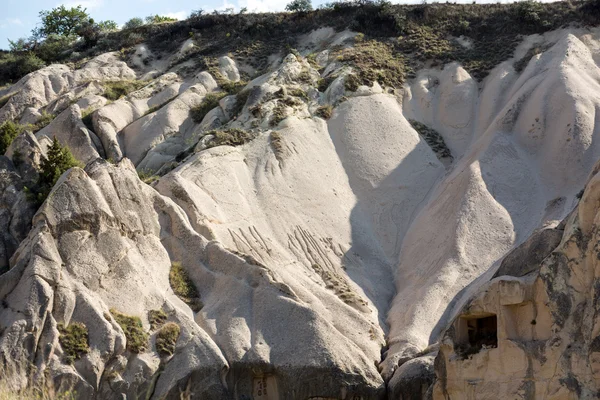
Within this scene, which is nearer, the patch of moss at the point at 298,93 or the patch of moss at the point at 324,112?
the patch of moss at the point at 324,112

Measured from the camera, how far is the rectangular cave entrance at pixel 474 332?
28.2 metres

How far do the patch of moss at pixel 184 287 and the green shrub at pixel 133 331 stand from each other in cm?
221

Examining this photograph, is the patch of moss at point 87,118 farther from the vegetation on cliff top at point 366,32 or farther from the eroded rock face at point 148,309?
the eroded rock face at point 148,309

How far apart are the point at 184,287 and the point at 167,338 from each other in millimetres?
3145

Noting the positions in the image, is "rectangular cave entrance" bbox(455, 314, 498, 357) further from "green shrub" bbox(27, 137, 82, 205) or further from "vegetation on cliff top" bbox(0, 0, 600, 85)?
"vegetation on cliff top" bbox(0, 0, 600, 85)

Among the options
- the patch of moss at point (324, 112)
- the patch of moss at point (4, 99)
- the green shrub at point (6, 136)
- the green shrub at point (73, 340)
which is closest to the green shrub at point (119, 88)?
the patch of moss at point (4, 99)

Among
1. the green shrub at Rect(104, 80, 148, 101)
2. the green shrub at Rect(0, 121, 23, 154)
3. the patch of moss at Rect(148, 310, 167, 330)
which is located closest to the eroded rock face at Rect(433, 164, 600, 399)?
the patch of moss at Rect(148, 310, 167, 330)

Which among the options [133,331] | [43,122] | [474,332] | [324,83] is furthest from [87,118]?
[474,332]

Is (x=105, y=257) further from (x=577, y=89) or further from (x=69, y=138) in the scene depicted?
(x=577, y=89)

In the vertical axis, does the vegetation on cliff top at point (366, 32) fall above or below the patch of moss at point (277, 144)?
above

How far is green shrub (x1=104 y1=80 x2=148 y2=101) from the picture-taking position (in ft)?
165

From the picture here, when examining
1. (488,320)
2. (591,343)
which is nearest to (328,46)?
(488,320)

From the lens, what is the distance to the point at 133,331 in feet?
102

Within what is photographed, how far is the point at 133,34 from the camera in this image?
5762 cm
